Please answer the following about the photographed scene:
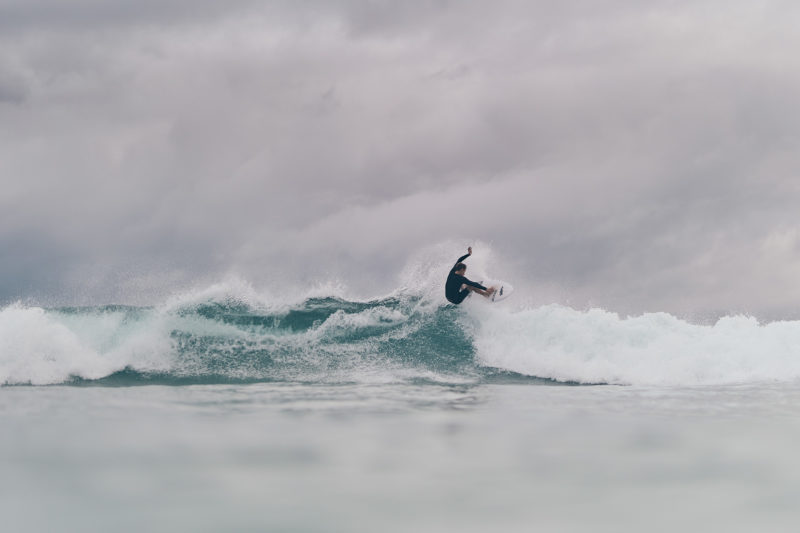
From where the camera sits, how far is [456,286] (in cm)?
1644

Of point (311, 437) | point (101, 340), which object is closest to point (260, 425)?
point (311, 437)

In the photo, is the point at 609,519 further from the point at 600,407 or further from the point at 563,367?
the point at 563,367

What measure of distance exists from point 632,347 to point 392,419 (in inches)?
403

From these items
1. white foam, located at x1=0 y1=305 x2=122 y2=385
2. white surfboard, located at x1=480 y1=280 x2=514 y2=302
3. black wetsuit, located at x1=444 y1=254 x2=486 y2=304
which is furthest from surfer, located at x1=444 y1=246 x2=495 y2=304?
white foam, located at x1=0 y1=305 x2=122 y2=385

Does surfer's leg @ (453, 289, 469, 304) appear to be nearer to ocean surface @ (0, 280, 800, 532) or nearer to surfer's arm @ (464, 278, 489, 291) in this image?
surfer's arm @ (464, 278, 489, 291)

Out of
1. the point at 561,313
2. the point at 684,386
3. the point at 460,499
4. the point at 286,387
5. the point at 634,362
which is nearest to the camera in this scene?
the point at 460,499

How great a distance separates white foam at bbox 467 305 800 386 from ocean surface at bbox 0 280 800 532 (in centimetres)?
6

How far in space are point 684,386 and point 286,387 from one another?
26.2 ft

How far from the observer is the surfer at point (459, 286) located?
1636cm

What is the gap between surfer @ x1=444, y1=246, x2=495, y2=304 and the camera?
16359 millimetres

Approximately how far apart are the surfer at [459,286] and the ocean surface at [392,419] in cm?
78

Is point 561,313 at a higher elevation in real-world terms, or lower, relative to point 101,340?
higher

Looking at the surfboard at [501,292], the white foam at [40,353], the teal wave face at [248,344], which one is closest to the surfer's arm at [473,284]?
the surfboard at [501,292]

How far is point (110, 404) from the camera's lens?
32.0ft
